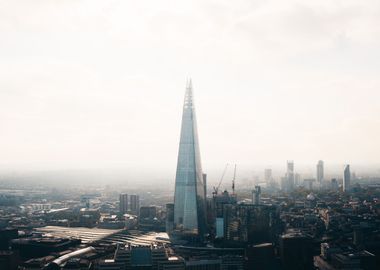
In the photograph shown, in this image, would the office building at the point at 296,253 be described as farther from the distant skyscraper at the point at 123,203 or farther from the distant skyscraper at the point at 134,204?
the distant skyscraper at the point at 134,204

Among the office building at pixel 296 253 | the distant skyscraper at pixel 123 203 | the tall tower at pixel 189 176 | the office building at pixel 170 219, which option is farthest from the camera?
the distant skyscraper at pixel 123 203

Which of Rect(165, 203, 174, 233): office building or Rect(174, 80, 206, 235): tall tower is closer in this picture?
Rect(174, 80, 206, 235): tall tower

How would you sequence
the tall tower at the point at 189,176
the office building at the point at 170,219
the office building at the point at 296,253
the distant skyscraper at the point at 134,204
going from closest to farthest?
1. the office building at the point at 296,253
2. the tall tower at the point at 189,176
3. the office building at the point at 170,219
4. the distant skyscraper at the point at 134,204

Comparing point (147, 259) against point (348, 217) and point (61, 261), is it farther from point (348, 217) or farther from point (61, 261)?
point (348, 217)

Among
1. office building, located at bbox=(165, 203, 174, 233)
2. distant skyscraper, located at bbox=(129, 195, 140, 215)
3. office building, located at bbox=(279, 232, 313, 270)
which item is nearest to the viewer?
office building, located at bbox=(279, 232, 313, 270)

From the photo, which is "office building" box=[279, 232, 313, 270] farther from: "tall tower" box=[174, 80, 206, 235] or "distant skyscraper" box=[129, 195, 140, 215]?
"distant skyscraper" box=[129, 195, 140, 215]

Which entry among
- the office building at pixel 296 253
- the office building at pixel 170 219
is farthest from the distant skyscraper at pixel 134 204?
the office building at pixel 296 253

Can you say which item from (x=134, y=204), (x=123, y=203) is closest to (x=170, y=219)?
(x=123, y=203)

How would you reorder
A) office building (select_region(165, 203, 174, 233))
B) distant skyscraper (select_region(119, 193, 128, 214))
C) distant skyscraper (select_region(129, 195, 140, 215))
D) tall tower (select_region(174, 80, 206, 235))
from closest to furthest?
1. tall tower (select_region(174, 80, 206, 235))
2. office building (select_region(165, 203, 174, 233))
3. distant skyscraper (select_region(119, 193, 128, 214))
4. distant skyscraper (select_region(129, 195, 140, 215))

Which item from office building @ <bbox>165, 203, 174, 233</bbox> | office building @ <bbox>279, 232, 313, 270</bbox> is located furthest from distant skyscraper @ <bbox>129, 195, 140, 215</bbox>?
office building @ <bbox>279, 232, 313, 270</bbox>

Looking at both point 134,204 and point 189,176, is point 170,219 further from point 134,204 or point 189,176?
point 134,204
